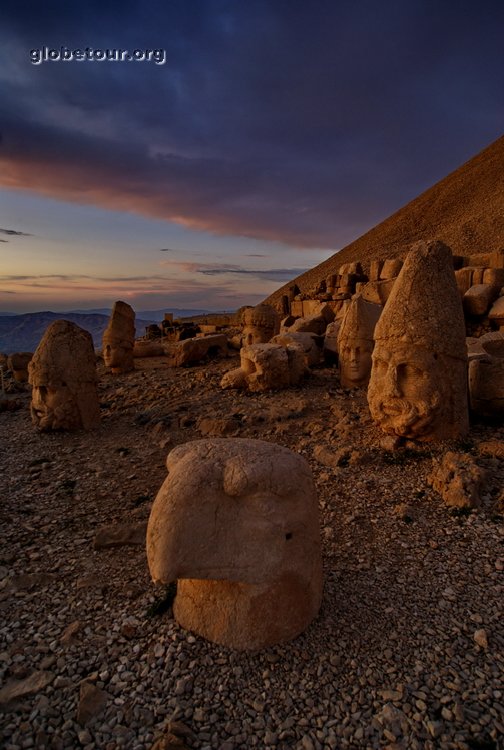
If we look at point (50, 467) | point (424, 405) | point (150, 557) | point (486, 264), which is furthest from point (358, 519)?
point (486, 264)

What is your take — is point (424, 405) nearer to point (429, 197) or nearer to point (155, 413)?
point (155, 413)

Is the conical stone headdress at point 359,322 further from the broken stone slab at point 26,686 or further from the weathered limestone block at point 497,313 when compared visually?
the broken stone slab at point 26,686

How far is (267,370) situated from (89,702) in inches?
313

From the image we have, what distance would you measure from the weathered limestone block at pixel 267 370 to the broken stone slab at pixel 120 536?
5.74 meters

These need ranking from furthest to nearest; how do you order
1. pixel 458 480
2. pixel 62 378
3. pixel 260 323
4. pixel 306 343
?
pixel 260 323 < pixel 306 343 < pixel 62 378 < pixel 458 480

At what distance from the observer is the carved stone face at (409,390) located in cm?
648

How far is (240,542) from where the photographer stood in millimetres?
3178

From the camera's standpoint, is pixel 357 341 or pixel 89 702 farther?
pixel 357 341

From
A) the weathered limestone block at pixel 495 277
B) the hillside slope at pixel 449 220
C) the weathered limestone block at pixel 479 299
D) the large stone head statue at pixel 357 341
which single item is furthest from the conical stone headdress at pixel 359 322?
the hillside slope at pixel 449 220

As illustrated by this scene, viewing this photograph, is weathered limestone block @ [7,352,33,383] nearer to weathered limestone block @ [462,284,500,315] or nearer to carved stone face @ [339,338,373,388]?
carved stone face @ [339,338,373,388]

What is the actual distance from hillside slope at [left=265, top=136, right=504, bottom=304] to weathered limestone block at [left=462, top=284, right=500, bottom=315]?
16.4 m

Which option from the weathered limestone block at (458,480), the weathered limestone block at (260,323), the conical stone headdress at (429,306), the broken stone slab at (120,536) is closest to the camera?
the broken stone slab at (120,536)

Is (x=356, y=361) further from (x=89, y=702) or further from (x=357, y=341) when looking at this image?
(x=89, y=702)

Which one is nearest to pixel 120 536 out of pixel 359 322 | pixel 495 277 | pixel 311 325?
pixel 359 322
